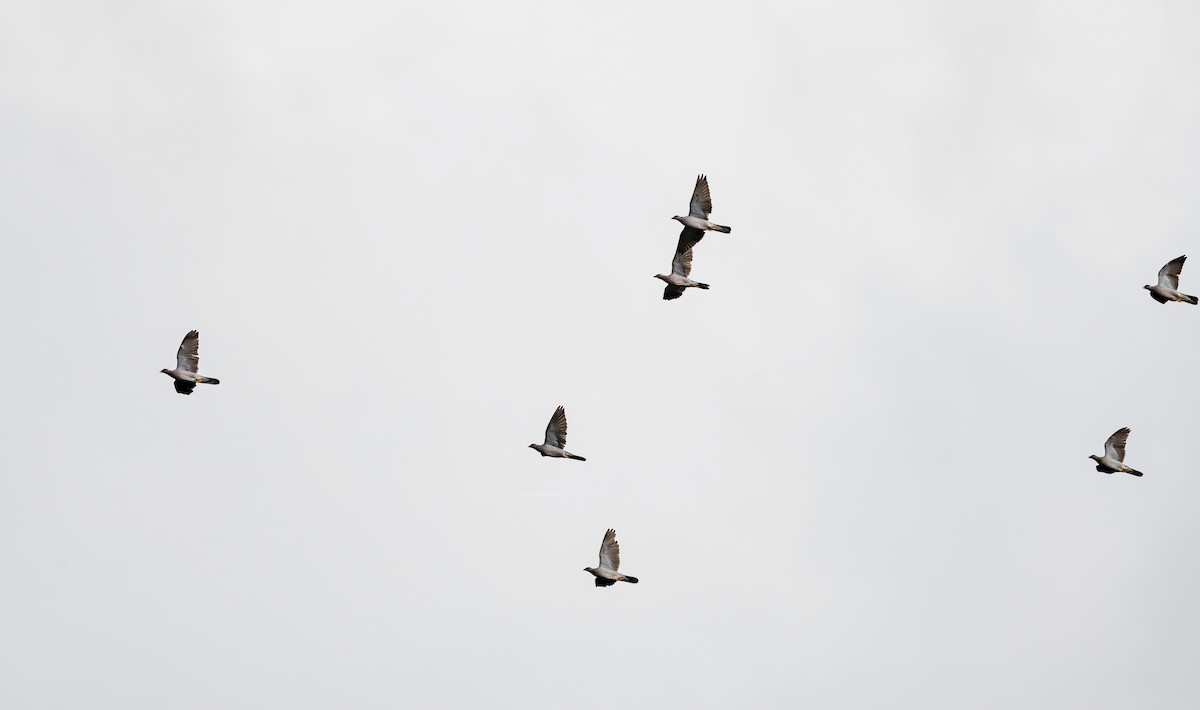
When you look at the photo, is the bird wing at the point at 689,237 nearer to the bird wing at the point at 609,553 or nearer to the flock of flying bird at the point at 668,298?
the flock of flying bird at the point at 668,298

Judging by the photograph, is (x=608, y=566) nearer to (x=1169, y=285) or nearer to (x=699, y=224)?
(x=699, y=224)

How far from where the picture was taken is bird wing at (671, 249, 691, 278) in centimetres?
7006

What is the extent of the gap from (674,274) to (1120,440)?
22.2 m

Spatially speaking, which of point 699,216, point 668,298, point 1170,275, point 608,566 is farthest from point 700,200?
point 1170,275

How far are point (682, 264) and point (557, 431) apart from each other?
32.0ft

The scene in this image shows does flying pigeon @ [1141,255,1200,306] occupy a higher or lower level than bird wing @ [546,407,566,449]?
higher

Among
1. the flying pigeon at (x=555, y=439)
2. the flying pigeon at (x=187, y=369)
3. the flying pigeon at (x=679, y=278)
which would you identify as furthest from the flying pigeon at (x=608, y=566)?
the flying pigeon at (x=187, y=369)

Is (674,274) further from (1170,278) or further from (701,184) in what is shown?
(1170,278)

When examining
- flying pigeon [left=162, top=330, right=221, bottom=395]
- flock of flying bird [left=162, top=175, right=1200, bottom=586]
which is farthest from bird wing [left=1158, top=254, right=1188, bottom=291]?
flying pigeon [left=162, top=330, right=221, bottom=395]

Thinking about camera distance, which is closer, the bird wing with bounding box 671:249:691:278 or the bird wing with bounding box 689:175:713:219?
the bird wing with bounding box 689:175:713:219

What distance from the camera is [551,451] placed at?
70.1 metres

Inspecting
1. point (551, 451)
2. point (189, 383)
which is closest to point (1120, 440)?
point (551, 451)

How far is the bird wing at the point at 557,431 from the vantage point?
229 feet

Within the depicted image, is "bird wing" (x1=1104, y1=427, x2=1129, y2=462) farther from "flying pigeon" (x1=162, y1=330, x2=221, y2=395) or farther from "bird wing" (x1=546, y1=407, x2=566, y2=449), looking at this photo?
"flying pigeon" (x1=162, y1=330, x2=221, y2=395)
